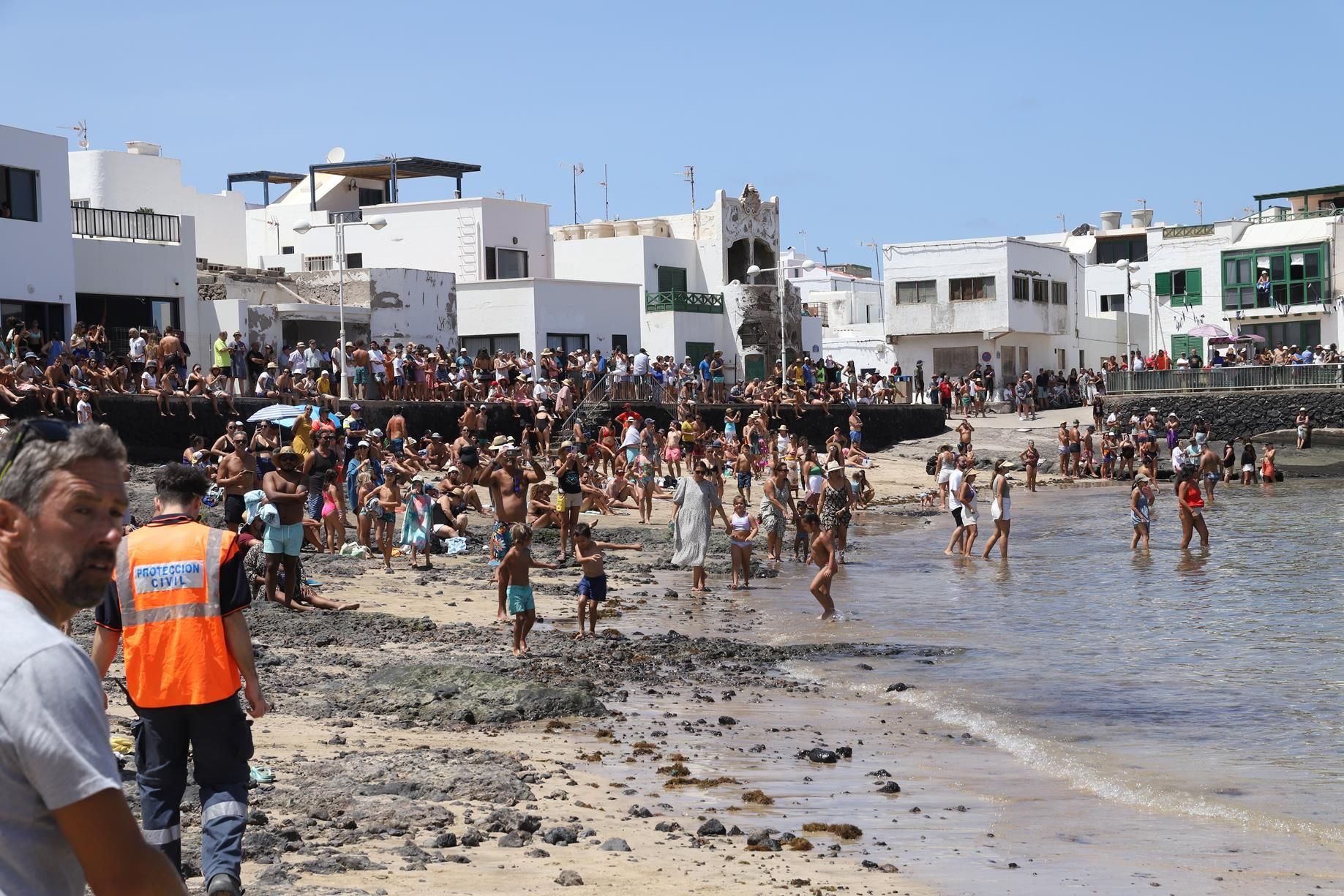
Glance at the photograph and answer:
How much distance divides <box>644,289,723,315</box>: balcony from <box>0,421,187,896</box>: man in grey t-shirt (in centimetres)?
4539

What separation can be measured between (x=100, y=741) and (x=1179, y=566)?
2150 centimetres

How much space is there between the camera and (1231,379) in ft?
153

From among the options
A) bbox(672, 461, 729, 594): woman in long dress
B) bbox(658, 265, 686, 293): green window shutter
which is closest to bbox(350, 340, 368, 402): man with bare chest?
bbox(672, 461, 729, 594): woman in long dress

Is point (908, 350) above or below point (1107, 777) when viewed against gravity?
above

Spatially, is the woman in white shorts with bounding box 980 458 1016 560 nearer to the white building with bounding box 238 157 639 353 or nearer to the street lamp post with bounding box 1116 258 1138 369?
the white building with bounding box 238 157 639 353

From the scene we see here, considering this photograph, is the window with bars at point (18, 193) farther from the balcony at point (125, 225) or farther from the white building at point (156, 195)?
the white building at point (156, 195)

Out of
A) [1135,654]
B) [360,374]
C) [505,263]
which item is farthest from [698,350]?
[1135,654]

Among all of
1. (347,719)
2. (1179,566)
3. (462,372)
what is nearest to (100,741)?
(347,719)

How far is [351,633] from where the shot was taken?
1313 cm

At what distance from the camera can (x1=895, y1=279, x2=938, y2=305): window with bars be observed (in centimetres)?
5634

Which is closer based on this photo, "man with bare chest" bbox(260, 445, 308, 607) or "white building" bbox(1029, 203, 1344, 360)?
"man with bare chest" bbox(260, 445, 308, 607)

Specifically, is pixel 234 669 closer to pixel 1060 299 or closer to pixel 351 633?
pixel 351 633

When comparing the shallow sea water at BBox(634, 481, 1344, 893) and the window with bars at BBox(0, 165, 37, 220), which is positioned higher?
the window with bars at BBox(0, 165, 37, 220)

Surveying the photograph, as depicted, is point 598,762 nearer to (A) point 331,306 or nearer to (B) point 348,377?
(B) point 348,377
